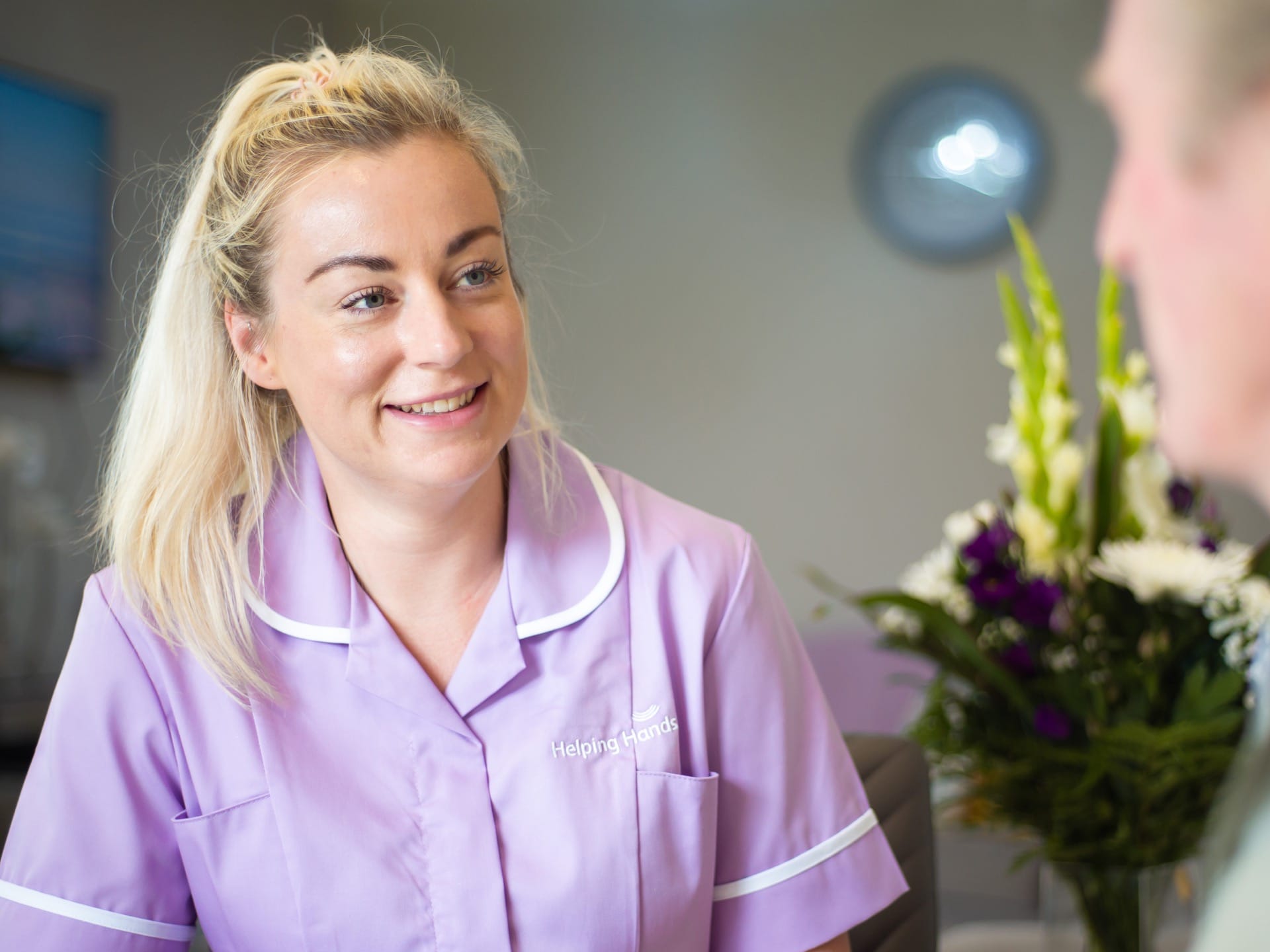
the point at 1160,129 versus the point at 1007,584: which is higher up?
the point at 1160,129

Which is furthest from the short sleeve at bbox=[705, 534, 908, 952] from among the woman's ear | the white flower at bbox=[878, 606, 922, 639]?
the woman's ear

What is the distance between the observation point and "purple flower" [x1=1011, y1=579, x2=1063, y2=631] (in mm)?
1191

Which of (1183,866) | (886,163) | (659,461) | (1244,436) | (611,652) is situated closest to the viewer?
(1244,436)

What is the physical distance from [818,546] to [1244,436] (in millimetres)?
3461

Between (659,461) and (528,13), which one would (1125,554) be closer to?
(659,461)

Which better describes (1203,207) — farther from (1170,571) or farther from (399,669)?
(399,669)

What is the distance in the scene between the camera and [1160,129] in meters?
0.41

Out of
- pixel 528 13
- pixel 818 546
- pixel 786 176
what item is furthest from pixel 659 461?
pixel 528 13

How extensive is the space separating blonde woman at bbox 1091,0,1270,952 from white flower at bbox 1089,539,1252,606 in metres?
0.77

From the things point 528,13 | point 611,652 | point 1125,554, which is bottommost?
point 611,652

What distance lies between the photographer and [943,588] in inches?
50.8

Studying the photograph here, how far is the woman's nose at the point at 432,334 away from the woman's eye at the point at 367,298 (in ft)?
0.08

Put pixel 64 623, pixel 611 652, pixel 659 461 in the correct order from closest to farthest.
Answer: pixel 611 652 < pixel 64 623 < pixel 659 461

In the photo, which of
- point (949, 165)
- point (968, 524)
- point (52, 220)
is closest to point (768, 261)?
point (949, 165)
